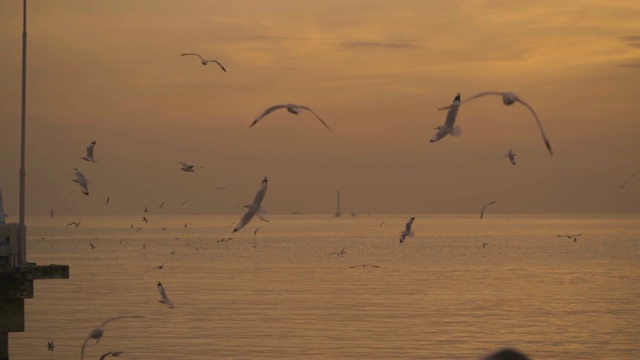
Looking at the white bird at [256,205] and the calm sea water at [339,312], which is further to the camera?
the calm sea water at [339,312]

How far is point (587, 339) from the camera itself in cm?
4756

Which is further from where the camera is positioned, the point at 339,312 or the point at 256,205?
the point at 339,312

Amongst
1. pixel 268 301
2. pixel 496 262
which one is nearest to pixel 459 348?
pixel 268 301

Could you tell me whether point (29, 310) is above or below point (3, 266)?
below

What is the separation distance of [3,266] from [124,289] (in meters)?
45.8

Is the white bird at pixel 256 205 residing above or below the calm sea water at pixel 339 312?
above

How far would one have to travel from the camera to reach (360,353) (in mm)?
42969

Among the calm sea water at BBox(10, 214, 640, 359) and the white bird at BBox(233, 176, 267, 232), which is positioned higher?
the white bird at BBox(233, 176, 267, 232)

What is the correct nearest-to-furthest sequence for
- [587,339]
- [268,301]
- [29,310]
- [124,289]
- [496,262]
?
[587,339], [29,310], [268,301], [124,289], [496,262]

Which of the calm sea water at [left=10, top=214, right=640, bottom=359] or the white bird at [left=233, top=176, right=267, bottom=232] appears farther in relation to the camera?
the calm sea water at [left=10, top=214, right=640, bottom=359]

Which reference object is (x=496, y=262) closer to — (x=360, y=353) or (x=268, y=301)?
(x=268, y=301)

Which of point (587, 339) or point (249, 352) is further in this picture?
point (587, 339)

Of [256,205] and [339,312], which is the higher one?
[256,205]

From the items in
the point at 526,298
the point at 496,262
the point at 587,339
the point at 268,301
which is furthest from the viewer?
the point at 496,262
